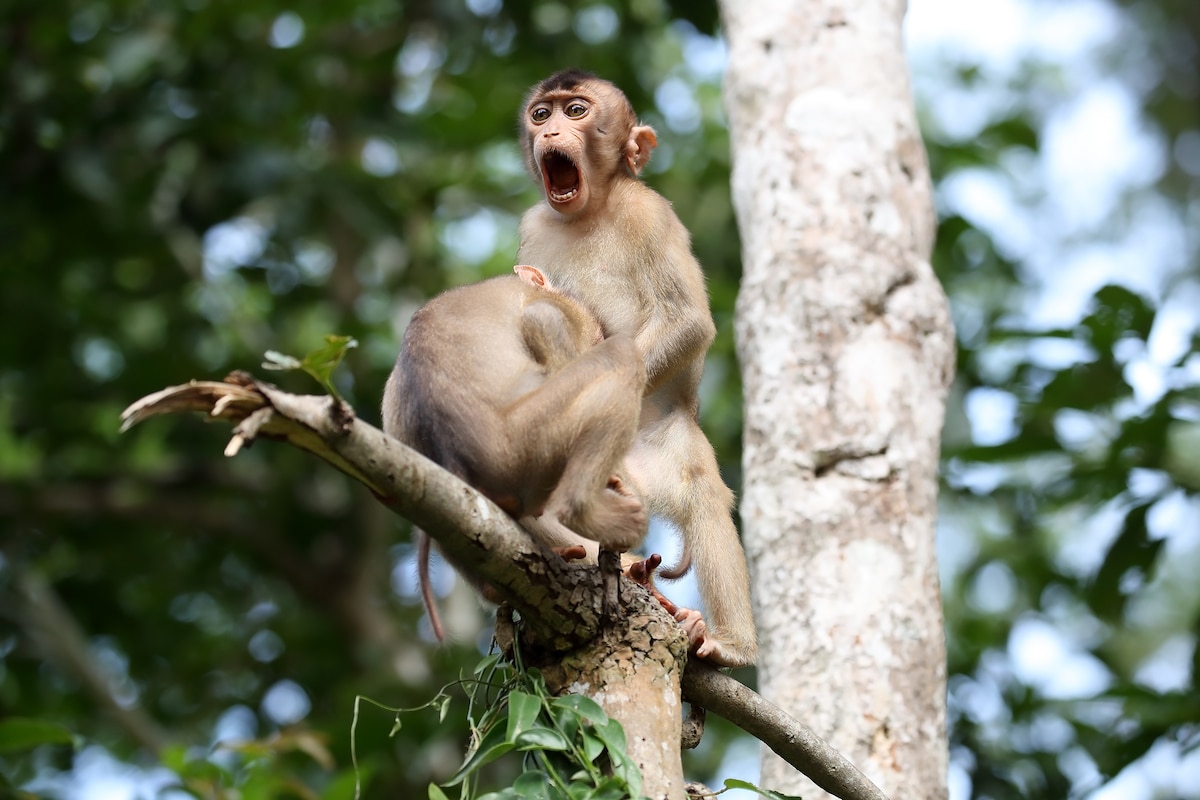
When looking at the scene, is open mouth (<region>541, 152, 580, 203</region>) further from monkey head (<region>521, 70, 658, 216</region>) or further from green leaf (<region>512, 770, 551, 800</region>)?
green leaf (<region>512, 770, 551, 800</region>)

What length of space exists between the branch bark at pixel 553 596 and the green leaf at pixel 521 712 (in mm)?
232

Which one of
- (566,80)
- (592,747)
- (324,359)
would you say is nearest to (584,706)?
(592,747)

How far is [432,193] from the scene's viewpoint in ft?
31.6

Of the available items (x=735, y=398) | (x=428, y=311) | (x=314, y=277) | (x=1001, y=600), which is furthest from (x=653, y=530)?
(x=1001, y=600)

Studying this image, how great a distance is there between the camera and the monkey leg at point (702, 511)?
4730 millimetres

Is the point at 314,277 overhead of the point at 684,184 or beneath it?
beneath

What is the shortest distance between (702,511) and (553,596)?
5.58 feet

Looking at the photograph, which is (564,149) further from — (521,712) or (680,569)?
(521,712)

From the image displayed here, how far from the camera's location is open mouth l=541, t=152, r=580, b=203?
5.34 metres

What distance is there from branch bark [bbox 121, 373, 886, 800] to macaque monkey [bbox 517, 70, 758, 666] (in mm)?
1094

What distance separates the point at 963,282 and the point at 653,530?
5.17 metres

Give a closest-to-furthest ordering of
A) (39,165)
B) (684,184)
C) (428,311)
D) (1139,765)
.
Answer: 1. (428,311)
2. (1139,765)
3. (39,165)
4. (684,184)

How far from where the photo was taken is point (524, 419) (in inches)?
145

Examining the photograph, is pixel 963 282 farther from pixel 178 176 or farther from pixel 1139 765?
pixel 178 176
